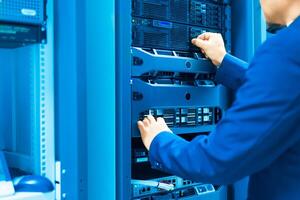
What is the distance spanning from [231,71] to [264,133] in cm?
58

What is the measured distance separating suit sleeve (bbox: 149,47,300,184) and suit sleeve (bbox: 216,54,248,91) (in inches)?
19.3

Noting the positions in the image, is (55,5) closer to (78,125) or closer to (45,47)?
(45,47)

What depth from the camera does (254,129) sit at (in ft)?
3.07

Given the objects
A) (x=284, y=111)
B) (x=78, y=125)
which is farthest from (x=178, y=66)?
(x=284, y=111)

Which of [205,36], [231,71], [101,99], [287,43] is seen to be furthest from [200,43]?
[287,43]

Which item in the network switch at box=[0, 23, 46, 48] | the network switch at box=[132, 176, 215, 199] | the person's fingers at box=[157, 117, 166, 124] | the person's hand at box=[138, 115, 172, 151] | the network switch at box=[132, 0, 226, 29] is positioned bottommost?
the network switch at box=[132, 176, 215, 199]

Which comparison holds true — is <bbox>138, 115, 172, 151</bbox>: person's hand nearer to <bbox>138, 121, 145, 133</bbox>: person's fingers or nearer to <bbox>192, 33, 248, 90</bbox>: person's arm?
<bbox>138, 121, 145, 133</bbox>: person's fingers

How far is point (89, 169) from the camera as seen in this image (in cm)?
119

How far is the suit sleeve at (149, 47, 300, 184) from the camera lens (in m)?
0.92

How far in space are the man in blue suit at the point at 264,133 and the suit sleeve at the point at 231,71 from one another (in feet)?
1.19

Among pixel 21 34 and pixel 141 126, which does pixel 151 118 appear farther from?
pixel 21 34

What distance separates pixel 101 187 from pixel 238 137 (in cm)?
48

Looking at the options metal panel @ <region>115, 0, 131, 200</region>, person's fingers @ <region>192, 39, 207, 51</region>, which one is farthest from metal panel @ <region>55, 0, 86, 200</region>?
person's fingers @ <region>192, 39, 207, 51</region>

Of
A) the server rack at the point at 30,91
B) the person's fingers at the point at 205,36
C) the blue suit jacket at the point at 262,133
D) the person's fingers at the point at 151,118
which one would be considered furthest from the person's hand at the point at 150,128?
Result: the person's fingers at the point at 205,36
